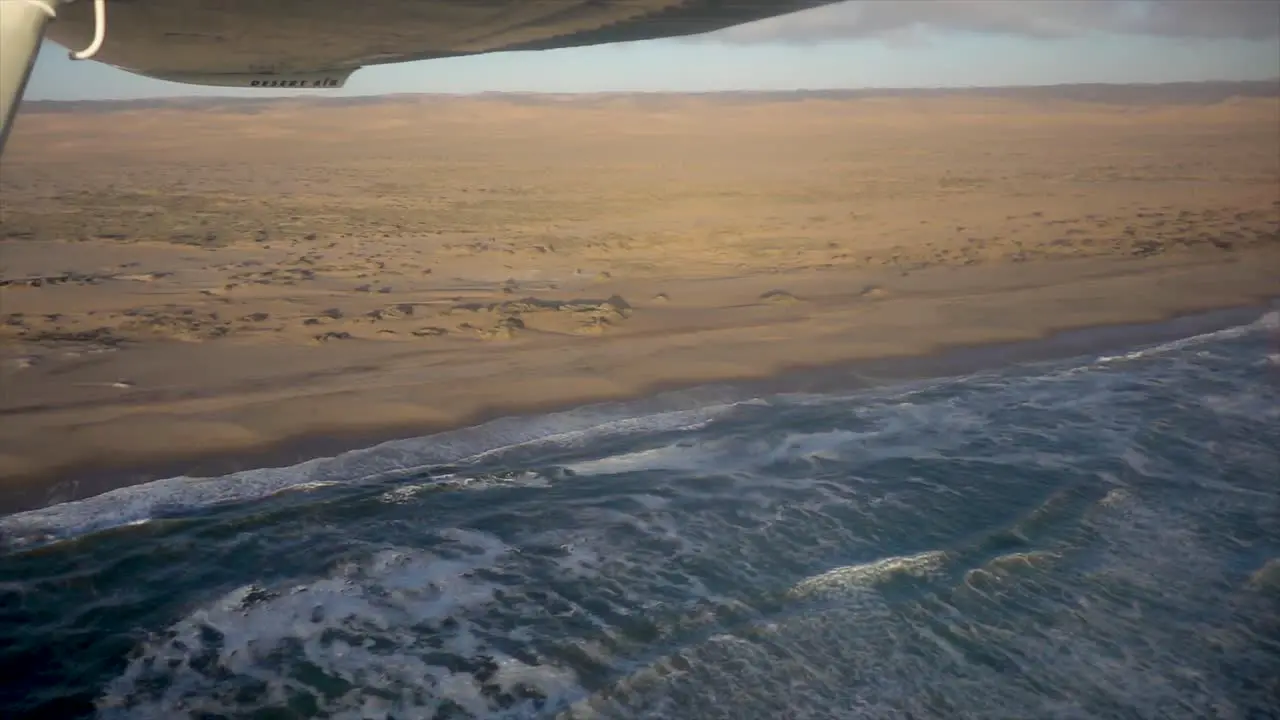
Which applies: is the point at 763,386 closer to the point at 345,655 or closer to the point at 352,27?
the point at 345,655

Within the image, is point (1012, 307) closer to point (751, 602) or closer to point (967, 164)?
point (751, 602)

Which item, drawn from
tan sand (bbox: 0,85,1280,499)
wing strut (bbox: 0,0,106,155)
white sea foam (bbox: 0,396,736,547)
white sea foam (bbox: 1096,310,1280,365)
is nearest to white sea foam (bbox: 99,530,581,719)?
white sea foam (bbox: 0,396,736,547)

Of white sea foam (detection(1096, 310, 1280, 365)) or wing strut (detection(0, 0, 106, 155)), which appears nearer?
wing strut (detection(0, 0, 106, 155))

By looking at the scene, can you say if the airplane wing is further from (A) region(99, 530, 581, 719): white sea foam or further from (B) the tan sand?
(B) the tan sand

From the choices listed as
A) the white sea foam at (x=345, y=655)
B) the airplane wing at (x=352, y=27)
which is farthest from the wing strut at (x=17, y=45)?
the white sea foam at (x=345, y=655)

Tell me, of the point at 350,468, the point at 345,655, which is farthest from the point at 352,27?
the point at 350,468

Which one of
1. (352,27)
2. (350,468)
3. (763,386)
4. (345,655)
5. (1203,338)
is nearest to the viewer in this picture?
(352,27)

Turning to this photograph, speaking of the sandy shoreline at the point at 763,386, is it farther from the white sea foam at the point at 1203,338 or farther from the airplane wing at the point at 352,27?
Answer: the airplane wing at the point at 352,27
